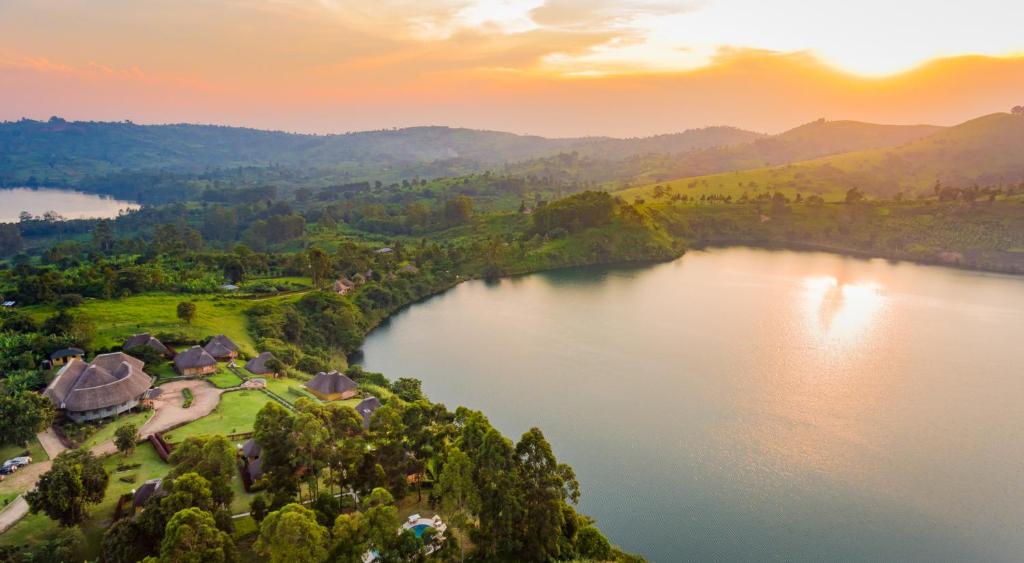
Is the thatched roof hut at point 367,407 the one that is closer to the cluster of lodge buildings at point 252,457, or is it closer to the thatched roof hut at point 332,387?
the thatched roof hut at point 332,387

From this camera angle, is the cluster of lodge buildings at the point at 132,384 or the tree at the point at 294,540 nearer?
the tree at the point at 294,540

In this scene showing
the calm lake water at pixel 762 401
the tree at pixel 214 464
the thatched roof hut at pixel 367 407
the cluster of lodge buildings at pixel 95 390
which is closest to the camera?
the tree at pixel 214 464

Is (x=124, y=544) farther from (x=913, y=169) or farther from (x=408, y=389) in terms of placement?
(x=913, y=169)

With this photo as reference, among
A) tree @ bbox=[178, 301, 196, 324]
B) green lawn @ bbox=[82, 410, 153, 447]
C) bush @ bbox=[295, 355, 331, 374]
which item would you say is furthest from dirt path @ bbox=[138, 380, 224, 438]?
tree @ bbox=[178, 301, 196, 324]

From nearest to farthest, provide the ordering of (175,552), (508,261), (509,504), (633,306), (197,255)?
(175,552) → (509,504) → (633,306) → (197,255) → (508,261)

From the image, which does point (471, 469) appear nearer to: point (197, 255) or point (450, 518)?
point (450, 518)

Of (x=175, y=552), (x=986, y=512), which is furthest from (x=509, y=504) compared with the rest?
(x=986, y=512)

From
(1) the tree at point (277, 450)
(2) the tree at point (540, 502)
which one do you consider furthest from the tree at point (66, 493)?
(2) the tree at point (540, 502)
